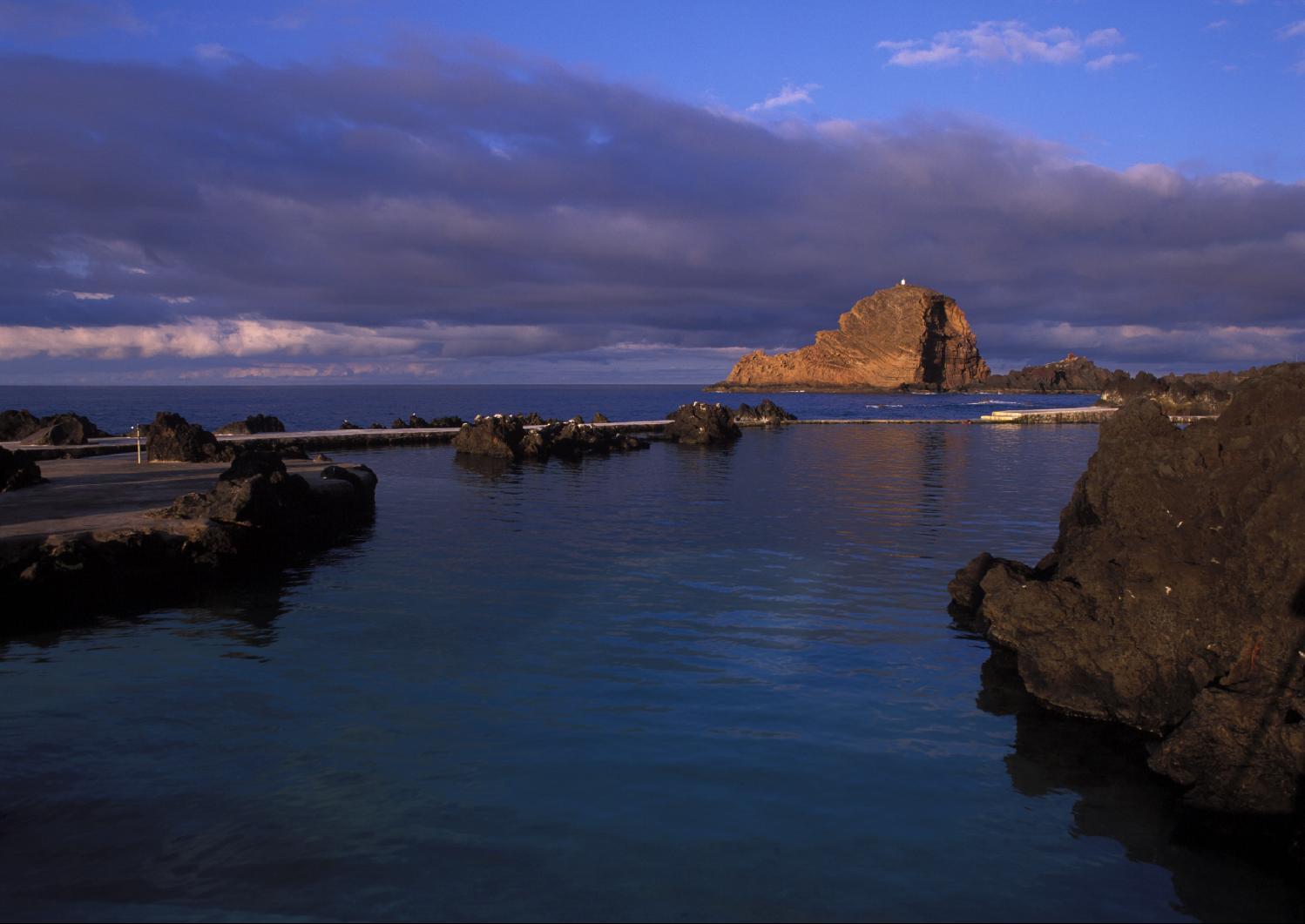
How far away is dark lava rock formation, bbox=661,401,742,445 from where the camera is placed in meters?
72.1

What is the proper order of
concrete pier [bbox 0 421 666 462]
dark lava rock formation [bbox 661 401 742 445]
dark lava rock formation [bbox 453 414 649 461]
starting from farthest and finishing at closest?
dark lava rock formation [bbox 661 401 742 445] → dark lava rock formation [bbox 453 414 649 461] → concrete pier [bbox 0 421 666 462]

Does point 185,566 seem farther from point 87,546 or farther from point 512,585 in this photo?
point 512,585

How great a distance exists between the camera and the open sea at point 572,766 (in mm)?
8250

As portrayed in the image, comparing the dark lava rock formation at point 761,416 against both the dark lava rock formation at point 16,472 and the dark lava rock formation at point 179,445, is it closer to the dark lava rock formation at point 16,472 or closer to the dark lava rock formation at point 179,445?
the dark lava rock formation at point 179,445

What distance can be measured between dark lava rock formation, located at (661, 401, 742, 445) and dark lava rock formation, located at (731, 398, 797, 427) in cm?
2067

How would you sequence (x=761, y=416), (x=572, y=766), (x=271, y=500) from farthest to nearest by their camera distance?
1. (x=761, y=416)
2. (x=271, y=500)
3. (x=572, y=766)

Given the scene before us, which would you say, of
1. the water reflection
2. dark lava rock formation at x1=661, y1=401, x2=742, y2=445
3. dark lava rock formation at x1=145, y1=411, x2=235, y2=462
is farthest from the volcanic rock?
the water reflection

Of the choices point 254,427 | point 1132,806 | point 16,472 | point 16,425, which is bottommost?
point 1132,806

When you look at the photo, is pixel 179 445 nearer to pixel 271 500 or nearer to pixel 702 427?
pixel 271 500

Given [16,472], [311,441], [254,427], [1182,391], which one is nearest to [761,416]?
[254,427]

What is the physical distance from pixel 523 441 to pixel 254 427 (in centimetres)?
1939

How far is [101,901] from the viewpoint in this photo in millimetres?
7977

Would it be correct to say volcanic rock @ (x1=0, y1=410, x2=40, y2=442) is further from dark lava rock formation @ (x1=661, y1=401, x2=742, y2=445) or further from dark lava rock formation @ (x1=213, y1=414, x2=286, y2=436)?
dark lava rock formation @ (x1=661, y1=401, x2=742, y2=445)

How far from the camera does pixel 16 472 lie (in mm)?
27766
